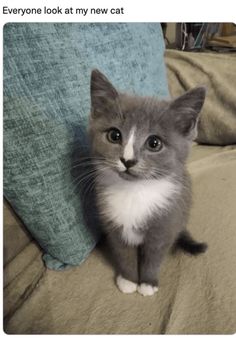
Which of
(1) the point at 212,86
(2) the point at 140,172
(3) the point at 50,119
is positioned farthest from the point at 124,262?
(1) the point at 212,86

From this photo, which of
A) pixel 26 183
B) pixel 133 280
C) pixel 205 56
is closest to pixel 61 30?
pixel 26 183

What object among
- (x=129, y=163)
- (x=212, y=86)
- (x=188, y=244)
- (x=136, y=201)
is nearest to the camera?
(x=129, y=163)

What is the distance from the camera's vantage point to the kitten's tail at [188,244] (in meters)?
0.90

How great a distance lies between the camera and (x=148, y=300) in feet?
2.62

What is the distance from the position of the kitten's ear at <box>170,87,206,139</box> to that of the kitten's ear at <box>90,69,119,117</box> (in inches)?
5.4

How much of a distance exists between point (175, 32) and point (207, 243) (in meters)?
1.34

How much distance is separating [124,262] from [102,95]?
→ 0.43 metres

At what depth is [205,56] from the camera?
144cm

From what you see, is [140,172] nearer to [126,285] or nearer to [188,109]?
[188,109]

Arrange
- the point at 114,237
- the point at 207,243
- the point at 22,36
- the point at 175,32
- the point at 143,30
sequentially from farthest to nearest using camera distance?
the point at 175,32 < the point at 143,30 < the point at 207,243 < the point at 114,237 < the point at 22,36

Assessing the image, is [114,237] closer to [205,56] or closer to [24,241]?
[24,241]

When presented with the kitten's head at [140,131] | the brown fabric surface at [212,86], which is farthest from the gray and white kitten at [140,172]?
the brown fabric surface at [212,86]

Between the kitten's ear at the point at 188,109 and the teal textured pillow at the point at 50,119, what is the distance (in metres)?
0.25

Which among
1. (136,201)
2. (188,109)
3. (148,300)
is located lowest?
(148,300)
